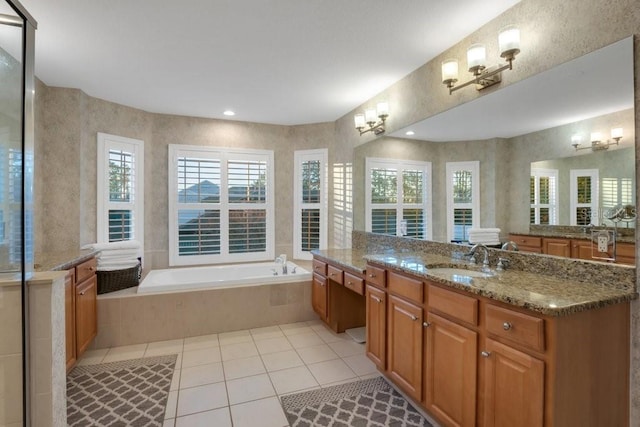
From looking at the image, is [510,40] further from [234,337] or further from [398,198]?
[234,337]

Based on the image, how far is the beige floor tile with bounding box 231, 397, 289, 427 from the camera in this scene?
1.96m

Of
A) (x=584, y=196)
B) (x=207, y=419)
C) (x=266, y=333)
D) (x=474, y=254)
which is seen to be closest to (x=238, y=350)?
(x=266, y=333)

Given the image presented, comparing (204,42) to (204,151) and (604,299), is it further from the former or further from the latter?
(604,299)

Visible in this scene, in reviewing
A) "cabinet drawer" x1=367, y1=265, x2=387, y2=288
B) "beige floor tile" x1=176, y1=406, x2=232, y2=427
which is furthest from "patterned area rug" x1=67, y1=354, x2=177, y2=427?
"cabinet drawer" x1=367, y1=265, x2=387, y2=288

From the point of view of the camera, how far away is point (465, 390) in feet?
5.37

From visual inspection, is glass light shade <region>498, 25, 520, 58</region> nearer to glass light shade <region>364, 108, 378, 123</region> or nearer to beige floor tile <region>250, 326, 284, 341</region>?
glass light shade <region>364, 108, 378, 123</region>

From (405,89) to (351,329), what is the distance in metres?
2.42

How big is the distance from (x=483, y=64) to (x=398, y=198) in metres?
1.47

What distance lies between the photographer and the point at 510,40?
5.98 ft

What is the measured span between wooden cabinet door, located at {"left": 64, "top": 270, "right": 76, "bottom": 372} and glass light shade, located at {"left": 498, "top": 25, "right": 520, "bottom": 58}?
3269 mm

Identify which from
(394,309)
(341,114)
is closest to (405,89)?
(341,114)

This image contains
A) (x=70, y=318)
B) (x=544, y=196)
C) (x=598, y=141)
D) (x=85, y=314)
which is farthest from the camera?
(x=85, y=314)

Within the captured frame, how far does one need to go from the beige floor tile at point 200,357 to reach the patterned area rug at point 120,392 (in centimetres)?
10

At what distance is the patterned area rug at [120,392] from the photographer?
6.59ft
